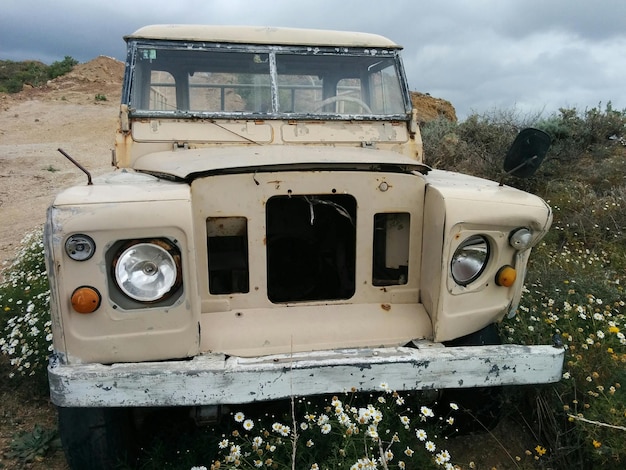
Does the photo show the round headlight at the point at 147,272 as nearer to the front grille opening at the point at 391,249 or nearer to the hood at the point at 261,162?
the hood at the point at 261,162

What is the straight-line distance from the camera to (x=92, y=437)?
2.37 m

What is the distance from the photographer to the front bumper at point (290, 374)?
2.02 m

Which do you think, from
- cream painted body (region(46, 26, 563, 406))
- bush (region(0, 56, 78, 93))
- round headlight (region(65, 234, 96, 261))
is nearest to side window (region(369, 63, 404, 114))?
cream painted body (region(46, 26, 563, 406))

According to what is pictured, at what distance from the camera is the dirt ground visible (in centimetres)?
292

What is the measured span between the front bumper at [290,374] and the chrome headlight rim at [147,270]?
28 cm

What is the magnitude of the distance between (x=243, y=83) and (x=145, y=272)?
1.81m

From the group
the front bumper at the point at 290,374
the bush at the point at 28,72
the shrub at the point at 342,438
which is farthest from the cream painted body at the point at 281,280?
the bush at the point at 28,72

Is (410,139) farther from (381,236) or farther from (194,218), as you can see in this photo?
(194,218)

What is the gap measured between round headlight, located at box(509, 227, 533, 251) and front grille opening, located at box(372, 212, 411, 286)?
1.54 ft

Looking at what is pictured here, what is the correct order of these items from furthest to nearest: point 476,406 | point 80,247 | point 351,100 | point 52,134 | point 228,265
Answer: point 52,134 → point 351,100 → point 476,406 → point 228,265 → point 80,247

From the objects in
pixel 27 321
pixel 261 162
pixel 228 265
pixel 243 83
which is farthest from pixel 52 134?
pixel 261 162

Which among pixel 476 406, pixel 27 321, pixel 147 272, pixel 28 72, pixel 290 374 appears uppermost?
pixel 28 72

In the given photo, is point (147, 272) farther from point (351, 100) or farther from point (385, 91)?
point (385, 91)

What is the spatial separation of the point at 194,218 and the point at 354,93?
6.38 ft
